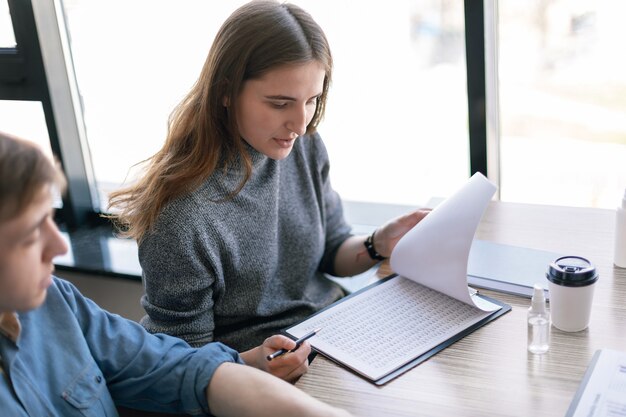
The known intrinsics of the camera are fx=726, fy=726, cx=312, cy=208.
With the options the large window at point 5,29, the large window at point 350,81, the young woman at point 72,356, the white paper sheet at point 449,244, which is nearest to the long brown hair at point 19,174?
the young woman at point 72,356

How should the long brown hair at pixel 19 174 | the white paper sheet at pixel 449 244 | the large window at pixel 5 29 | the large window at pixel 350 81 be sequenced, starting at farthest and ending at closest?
1. the large window at pixel 5 29
2. the large window at pixel 350 81
3. the white paper sheet at pixel 449 244
4. the long brown hair at pixel 19 174

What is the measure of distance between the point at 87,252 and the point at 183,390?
4.44 feet

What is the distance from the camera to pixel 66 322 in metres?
1.07

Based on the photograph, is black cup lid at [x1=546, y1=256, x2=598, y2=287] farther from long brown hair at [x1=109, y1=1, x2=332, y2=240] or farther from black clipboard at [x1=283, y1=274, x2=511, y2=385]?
long brown hair at [x1=109, y1=1, x2=332, y2=240]

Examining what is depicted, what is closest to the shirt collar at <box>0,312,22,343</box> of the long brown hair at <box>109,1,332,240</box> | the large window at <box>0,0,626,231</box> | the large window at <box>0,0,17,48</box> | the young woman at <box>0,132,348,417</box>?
the young woman at <box>0,132,348,417</box>

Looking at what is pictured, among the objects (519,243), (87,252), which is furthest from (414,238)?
(87,252)

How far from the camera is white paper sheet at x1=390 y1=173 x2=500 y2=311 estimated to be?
126cm

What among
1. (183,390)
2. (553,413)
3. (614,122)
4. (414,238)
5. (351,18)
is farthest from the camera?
(351,18)

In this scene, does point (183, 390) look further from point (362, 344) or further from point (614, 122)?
point (614, 122)

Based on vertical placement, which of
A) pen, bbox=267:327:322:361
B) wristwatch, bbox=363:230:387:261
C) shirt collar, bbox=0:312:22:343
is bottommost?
wristwatch, bbox=363:230:387:261

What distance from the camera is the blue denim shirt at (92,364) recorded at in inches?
39.3

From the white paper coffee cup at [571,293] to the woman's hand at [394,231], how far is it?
401 millimetres

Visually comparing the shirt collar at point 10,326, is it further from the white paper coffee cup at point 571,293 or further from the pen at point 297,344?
the white paper coffee cup at point 571,293

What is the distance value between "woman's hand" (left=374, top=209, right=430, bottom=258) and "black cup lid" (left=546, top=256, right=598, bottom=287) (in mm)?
399
